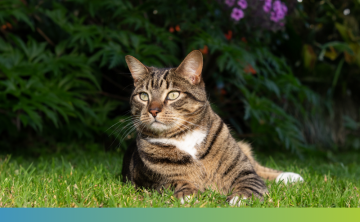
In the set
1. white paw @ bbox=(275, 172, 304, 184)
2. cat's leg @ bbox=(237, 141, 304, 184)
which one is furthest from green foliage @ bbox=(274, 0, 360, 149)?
white paw @ bbox=(275, 172, 304, 184)

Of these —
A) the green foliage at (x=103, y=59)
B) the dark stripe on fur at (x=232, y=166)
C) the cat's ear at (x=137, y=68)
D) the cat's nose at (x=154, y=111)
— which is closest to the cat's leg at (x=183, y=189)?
the dark stripe on fur at (x=232, y=166)

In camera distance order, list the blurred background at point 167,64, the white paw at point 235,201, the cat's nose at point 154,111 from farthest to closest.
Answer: the blurred background at point 167,64 < the cat's nose at point 154,111 < the white paw at point 235,201

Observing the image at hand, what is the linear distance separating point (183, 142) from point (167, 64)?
1.52 m

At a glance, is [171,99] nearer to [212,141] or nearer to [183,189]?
[212,141]

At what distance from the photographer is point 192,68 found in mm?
2131

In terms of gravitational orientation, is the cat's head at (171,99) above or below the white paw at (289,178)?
above

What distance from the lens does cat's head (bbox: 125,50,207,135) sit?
6.54 ft

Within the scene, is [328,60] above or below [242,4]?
below

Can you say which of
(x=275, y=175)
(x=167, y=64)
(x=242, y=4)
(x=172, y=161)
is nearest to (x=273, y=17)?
(x=242, y=4)

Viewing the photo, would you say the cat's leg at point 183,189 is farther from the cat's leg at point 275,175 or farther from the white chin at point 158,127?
the cat's leg at point 275,175

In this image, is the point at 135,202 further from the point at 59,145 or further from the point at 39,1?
the point at 39,1

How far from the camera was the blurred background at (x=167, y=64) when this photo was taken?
3.21m

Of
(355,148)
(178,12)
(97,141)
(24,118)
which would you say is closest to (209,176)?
(24,118)

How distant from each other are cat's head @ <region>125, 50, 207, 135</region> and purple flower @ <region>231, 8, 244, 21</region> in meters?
1.78
